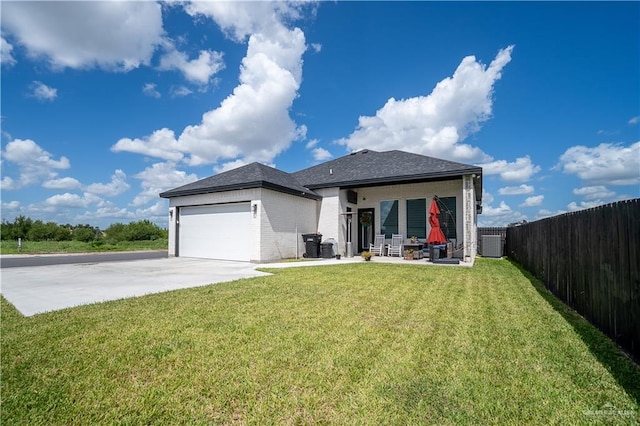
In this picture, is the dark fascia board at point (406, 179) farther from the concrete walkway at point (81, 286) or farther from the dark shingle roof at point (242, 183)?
the concrete walkway at point (81, 286)

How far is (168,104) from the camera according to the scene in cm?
1412

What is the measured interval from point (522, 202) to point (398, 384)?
85.5 feet

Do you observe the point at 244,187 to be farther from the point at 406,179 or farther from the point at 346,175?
the point at 406,179

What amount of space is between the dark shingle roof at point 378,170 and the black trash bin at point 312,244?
9.38 ft

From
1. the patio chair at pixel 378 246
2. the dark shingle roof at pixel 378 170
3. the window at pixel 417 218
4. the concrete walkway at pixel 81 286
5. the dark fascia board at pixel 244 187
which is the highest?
the dark shingle roof at pixel 378 170

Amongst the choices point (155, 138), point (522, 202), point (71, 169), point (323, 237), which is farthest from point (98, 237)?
point (522, 202)

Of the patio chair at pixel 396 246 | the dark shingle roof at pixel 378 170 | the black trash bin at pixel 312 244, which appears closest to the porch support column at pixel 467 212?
the dark shingle roof at pixel 378 170

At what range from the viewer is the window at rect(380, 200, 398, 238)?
15.1m

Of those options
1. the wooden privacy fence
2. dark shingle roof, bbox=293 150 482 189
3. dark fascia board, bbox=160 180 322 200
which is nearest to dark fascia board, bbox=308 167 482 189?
dark shingle roof, bbox=293 150 482 189

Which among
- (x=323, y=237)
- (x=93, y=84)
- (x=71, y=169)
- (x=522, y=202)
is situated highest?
(x=93, y=84)

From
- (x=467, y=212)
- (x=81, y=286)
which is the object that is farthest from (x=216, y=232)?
(x=467, y=212)

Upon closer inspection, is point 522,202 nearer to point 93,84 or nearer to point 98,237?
point 93,84

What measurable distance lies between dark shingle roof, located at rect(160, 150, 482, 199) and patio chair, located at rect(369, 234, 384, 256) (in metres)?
2.92

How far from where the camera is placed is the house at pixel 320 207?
11898mm
